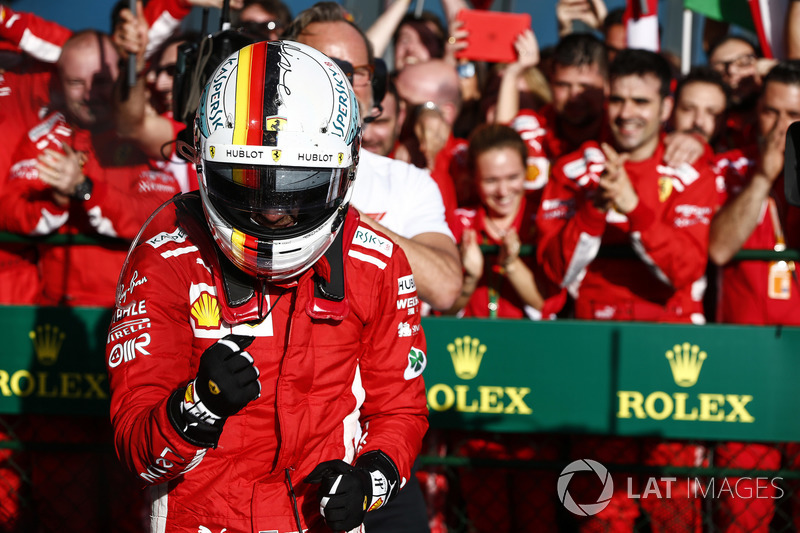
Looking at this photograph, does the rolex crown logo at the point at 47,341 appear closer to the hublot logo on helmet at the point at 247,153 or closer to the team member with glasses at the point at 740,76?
→ the hublot logo on helmet at the point at 247,153

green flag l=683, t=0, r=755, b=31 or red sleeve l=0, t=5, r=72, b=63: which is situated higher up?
green flag l=683, t=0, r=755, b=31

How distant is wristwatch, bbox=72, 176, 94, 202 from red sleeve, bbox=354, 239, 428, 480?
81.9 inches

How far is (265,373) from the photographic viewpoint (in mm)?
2049

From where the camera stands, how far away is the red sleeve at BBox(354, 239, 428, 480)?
2221 millimetres

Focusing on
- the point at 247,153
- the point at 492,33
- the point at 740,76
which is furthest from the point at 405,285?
the point at 740,76

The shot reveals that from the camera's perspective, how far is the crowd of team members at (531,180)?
12.1 feet

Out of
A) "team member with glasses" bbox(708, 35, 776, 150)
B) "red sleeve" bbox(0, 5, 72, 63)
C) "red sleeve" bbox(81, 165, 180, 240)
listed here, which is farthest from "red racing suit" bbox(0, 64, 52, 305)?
"team member with glasses" bbox(708, 35, 776, 150)

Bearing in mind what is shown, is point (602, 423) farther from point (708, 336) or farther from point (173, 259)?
point (173, 259)

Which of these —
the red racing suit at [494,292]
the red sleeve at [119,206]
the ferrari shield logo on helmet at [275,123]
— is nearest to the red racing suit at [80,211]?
the red sleeve at [119,206]

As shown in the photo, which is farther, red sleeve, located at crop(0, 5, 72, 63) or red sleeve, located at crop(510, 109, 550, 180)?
red sleeve, located at crop(0, 5, 72, 63)

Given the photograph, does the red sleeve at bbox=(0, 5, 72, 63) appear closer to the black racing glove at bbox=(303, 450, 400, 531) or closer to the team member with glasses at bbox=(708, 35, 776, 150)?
the black racing glove at bbox=(303, 450, 400, 531)

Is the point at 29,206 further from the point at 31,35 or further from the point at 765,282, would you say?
the point at 765,282

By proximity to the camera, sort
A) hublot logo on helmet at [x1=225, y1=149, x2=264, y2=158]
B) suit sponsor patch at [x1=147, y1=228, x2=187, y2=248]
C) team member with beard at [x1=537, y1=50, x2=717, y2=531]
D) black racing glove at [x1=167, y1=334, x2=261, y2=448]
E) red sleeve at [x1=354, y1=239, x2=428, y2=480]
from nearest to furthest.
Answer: black racing glove at [x1=167, y1=334, x2=261, y2=448] < hublot logo on helmet at [x1=225, y1=149, x2=264, y2=158] < suit sponsor patch at [x1=147, y1=228, x2=187, y2=248] < red sleeve at [x1=354, y1=239, x2=428, y2=480] < team member with beard at [x1=537, y1=50, x2=717, y2=531]

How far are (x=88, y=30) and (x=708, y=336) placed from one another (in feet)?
11.5
